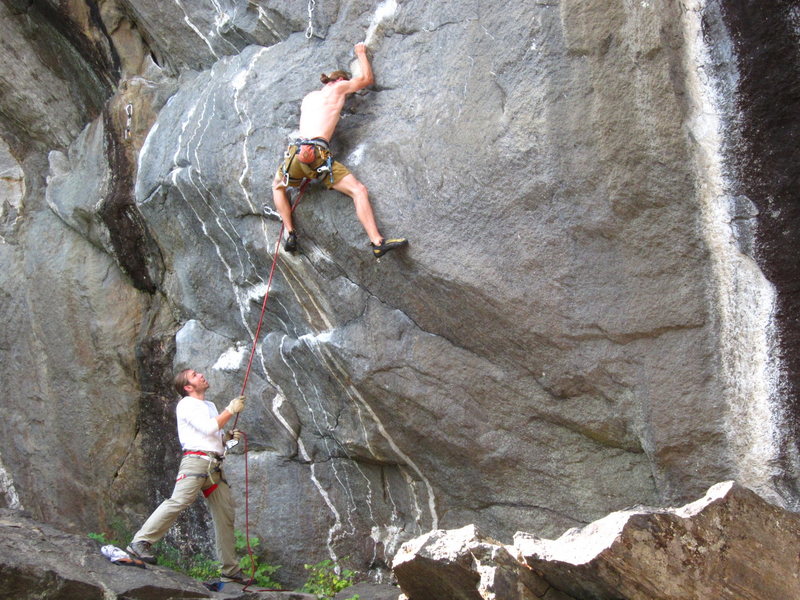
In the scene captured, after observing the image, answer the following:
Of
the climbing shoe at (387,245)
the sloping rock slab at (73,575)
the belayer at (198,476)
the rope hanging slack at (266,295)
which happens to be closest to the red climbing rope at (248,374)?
the rope hanging slack at (266,295)

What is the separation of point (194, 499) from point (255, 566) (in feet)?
3.66

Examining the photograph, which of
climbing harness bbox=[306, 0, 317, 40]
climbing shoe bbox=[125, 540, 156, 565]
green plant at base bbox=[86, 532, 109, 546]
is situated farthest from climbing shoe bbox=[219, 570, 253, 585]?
climbing harness bbox=[306, 0, 317, 40]

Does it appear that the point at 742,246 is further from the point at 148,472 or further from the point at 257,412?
the point at 148,472

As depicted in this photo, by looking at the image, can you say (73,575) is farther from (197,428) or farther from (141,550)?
(197,428)

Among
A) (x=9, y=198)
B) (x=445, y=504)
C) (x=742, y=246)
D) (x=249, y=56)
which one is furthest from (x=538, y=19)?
(x=9, y=198)

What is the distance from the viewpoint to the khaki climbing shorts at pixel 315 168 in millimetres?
5987

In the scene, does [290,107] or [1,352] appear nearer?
[290,107]

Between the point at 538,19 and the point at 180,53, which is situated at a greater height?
the point at 180,53

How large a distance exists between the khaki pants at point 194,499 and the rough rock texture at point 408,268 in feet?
2.56

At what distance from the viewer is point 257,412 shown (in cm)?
708

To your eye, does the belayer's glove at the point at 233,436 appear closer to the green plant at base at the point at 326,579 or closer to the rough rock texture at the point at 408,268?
the rough rock texture at the point at 408,268

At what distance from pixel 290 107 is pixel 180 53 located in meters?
1.85

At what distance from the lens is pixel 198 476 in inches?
231

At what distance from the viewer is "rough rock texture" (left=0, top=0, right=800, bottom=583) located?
16.8 ft
